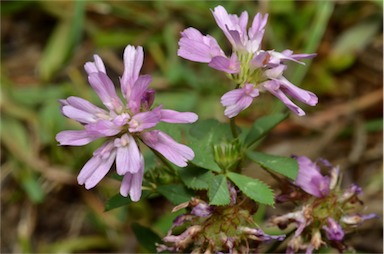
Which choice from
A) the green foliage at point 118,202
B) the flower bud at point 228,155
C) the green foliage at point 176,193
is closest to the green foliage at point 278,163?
the flower bud at point 228,155

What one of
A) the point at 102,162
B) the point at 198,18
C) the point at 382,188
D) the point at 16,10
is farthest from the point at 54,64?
the point at 102,162

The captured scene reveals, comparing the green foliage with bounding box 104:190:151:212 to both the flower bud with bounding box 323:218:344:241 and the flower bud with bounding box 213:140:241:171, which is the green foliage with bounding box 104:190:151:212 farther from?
the flower bud with bounding box 323:218:344:241

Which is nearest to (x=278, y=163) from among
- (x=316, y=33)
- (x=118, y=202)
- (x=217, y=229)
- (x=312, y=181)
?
(x=312, y=181)

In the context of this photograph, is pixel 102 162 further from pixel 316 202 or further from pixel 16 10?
pixel 16 10

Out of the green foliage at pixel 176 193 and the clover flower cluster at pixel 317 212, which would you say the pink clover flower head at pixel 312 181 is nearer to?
the clover flower cluster at pixel 317 212

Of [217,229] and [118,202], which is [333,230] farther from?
[118,202]

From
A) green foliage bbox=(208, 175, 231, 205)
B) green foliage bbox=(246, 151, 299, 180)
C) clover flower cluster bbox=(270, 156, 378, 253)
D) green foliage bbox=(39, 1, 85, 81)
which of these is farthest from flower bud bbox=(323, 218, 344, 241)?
green foliage bbox=(39, 1, 85, 81)
